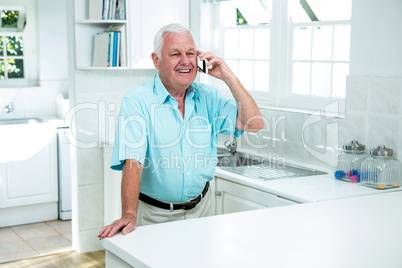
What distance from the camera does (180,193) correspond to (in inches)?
97.7

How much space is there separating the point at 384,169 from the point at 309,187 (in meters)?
0.40

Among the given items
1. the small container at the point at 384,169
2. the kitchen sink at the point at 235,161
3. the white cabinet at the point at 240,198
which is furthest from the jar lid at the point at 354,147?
the kitchen sink at the point at 235,161

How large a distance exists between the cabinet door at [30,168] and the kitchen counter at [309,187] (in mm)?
2432

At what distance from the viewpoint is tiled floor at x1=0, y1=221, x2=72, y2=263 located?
4.37 metres

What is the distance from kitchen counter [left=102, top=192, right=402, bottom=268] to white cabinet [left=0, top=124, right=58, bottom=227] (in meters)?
3.41

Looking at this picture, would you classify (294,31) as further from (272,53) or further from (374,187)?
(374,187)

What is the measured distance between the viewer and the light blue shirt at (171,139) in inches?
93.1

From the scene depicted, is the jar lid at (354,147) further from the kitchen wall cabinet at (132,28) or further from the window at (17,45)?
the window at (17,45)

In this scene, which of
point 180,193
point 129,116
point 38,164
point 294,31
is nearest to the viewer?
point 129,116

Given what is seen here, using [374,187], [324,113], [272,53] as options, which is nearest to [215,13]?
[272,53]

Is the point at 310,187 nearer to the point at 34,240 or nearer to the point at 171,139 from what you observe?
the point at 171,139

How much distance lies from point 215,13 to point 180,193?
2.30 m

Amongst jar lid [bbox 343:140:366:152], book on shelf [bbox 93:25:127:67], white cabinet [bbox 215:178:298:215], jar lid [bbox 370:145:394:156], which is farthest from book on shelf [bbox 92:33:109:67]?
jar lid [bbox 370:145:394:156]

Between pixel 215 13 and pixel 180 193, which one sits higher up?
pixel 215 13
